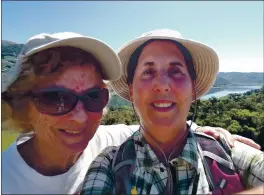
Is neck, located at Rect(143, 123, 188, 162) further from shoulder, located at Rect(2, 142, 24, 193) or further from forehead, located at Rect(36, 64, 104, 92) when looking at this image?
shoulder, located at Rect(2, 142, 24, 193)

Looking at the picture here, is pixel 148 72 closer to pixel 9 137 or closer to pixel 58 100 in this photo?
pixel 58 100

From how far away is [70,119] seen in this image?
1.69 metres

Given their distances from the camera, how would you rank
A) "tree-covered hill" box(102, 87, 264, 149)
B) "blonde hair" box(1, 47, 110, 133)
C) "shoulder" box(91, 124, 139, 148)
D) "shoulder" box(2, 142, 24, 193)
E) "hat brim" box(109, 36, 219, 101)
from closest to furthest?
"shoulder" box(2, 142, 24, 193), "blonde hair" box(1, 47, 110, 133), "hat brim" box(109, 36, 219, 101), "shoulder" box(91, 124, 139, 148), "tree-covered hill" box(102, 87, 264, 149)

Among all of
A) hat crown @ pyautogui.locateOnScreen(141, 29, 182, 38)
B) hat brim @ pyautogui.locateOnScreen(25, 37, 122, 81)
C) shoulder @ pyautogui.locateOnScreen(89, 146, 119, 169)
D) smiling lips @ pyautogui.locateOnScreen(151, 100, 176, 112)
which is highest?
hat crown @ pyautogui.locateOnScreen(141, 29, 182, 38)

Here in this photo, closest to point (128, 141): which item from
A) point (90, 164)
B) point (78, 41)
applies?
point (90, 164)

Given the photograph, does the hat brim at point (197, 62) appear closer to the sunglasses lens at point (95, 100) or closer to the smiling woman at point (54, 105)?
the smiling woman at point (54, 105)

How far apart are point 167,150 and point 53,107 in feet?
2.64

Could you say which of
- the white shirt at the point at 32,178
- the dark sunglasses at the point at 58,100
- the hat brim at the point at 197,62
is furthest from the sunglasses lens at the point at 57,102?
the hat brim at the point at 197,62

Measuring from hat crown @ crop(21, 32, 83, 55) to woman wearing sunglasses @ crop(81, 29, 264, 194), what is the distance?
18.9 inches

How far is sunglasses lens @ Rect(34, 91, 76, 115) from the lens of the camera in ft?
5.52

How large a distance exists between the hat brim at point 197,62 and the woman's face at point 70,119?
0.39 meters

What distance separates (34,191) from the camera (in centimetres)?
164

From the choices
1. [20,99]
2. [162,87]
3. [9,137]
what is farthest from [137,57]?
[9,137]

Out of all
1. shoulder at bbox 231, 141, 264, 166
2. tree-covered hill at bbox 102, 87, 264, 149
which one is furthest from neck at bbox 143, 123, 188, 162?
tree-covered hill at bbox 102, 87, 264, 149
